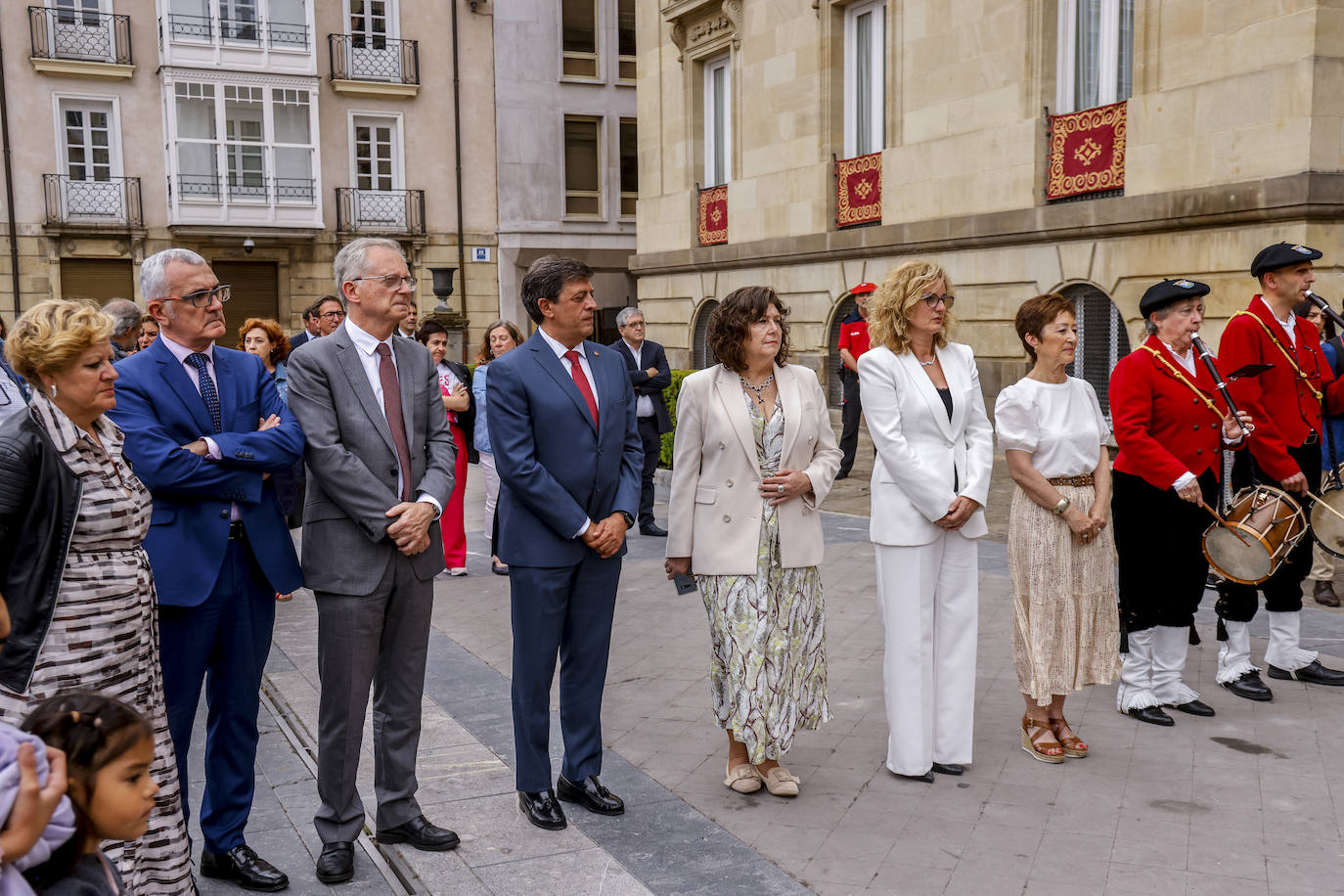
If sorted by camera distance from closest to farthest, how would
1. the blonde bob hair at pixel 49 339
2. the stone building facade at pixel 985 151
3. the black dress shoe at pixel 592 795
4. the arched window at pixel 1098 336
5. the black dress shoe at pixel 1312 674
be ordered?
the blonde bob hair at pixel 49 339, the black dress shoe at pixel 592 795, the black dress shoe at pixel 1312 674, the stone building facade at pixel 985 151, the arched window at pixel 1098 336

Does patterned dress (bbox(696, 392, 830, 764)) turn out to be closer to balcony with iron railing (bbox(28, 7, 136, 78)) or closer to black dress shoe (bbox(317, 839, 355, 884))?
black dress shoe (bbox(317, 839, 355, 884))

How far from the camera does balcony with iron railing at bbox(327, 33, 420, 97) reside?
1223 inches

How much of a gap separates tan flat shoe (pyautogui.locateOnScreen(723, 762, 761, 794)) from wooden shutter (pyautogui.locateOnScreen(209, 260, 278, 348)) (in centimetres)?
2812

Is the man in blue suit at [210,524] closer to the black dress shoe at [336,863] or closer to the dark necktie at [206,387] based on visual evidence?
the dark necktie at [206,387]

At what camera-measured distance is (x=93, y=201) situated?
29.3 m

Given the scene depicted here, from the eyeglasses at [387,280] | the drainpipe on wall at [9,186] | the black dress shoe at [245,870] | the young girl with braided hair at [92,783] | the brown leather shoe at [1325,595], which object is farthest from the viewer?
the drainpipe on wall at [9,186]

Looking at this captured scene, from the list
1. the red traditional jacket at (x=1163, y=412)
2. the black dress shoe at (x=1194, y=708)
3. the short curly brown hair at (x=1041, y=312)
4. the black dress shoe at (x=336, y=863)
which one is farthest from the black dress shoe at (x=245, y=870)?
the black dress shoe at (x=1194, y=708)

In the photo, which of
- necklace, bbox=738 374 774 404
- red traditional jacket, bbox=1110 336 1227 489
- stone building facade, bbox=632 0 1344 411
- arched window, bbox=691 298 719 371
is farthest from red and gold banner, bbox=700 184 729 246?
necklace, bbox=738 374 774 404

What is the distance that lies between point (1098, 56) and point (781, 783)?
11299 mm

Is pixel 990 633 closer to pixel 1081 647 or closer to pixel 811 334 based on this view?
pixel 1081 647

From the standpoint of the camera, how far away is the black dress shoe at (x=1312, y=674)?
20.5 feet

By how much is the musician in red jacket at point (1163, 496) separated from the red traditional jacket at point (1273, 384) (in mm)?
422

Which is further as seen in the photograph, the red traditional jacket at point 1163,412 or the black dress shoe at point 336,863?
the red traditional jacket at point 1163,412

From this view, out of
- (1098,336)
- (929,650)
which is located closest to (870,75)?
(1098,336)
